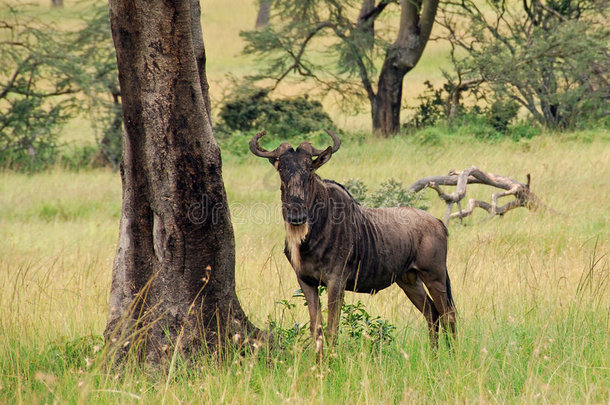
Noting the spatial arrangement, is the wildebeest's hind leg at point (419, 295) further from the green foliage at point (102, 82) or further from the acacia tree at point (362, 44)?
the acacia tree at point (362, 44)

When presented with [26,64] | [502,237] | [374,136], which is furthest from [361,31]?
[502,237]

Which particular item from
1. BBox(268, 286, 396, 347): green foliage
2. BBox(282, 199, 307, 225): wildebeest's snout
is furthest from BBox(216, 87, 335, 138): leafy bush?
BBox(282, 199, 307, 225): wildebeest's snout

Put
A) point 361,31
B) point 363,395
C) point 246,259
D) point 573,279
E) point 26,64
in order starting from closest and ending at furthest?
point 363,395, point 573,279, point 246,259, point 26,64, point 361,31

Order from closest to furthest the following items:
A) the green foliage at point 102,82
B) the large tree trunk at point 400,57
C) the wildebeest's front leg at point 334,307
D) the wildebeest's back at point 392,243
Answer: the wildebeest's front leg at point 334,307 → the wildebeest's back at point 392,243 → the green foliage at point 102,82 → the large tree trunk at point 400,57

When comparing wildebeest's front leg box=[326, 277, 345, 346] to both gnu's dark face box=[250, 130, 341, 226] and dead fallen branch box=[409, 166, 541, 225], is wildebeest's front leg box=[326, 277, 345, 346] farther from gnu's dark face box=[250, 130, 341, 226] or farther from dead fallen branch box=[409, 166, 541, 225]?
dead fallen branch box=[409, 166, 541, 225]

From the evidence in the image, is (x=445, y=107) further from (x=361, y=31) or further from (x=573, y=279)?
(x=573, y=279)

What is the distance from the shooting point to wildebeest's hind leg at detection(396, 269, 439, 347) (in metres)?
6.05

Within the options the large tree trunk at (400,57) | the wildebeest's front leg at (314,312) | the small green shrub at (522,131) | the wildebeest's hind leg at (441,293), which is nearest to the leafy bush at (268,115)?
the large tree trunk at (400,57)

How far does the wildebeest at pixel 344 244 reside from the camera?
204 inches

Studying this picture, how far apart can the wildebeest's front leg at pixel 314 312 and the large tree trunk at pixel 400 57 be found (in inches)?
541

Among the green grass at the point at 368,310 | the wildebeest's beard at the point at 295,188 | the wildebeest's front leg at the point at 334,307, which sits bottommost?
the green grass at the point at 368,310

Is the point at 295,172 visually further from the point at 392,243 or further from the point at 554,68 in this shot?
the point at 554,68

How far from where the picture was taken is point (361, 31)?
64.3 ft

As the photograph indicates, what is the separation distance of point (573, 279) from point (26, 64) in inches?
581
